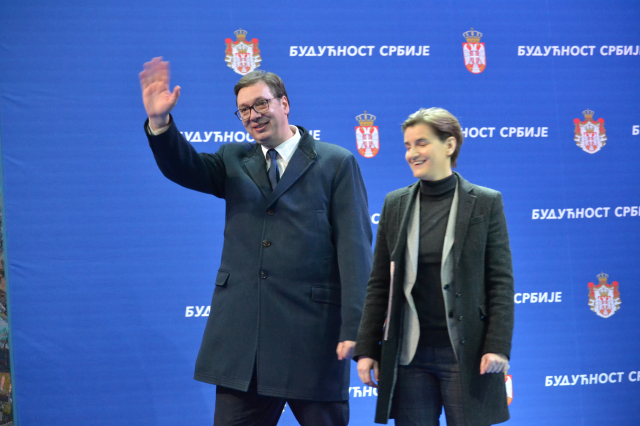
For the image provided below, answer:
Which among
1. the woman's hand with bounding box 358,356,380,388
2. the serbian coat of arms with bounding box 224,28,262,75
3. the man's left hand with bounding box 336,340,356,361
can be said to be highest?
the serbian coat of arms with bounding box 224,28,262,75

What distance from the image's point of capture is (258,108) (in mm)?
2307

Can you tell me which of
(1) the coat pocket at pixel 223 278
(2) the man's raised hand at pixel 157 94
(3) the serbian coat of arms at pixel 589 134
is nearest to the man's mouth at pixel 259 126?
(2) the man's raised hand at pixel 157 94

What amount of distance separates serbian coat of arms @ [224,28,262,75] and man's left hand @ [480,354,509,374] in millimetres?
2304

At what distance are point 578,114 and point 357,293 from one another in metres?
2.40

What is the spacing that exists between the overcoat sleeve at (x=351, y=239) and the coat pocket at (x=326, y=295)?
0.07m

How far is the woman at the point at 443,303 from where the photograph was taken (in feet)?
6.29

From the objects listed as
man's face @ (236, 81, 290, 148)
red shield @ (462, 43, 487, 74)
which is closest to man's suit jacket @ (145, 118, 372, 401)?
man's face @ (236, 81, 290, 148)

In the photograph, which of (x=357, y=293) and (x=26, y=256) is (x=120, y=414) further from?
(x=357, y=293)

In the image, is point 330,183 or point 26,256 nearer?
point 330,183

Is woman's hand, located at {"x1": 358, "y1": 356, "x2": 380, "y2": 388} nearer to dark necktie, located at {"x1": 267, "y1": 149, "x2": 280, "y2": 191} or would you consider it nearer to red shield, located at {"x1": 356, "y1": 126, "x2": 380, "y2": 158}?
dark necktie, located at {"x1": 267, "y1": 149, "x2": 280, "y2": 191}

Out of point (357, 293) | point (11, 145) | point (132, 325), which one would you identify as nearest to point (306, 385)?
point (357, 293)

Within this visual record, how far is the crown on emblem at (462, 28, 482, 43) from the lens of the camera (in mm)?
3736

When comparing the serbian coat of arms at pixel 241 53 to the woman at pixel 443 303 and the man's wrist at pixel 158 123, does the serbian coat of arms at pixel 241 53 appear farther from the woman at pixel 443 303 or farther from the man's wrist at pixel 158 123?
the woman at pixel 443 303

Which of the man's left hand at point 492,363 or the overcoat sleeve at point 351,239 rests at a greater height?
the overcoat sleeve at point 351,239
